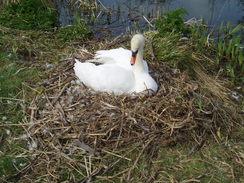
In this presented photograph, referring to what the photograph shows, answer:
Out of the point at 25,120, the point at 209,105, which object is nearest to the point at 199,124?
the point at 209,105

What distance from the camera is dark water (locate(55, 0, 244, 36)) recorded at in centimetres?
888

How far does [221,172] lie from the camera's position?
455 centimetres

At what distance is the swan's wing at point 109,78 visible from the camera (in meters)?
5.16

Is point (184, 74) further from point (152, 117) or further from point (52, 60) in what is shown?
point (52, 60)

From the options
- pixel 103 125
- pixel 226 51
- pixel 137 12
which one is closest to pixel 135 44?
pixel 103 125

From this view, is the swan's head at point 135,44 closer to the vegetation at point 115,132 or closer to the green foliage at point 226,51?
the vegetation at point 115,132

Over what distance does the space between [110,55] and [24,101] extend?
161 centimetres

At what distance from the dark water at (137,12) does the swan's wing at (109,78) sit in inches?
127

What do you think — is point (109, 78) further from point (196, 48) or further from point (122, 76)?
point (196, 48)

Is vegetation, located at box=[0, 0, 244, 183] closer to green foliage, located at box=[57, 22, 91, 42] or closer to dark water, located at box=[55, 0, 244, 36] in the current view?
green foliage, located at box=[57, 22, 91, 42]

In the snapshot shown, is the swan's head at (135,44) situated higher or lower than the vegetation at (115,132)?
higher

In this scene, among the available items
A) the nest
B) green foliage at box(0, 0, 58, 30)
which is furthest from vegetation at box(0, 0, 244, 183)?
green foliage at box(0, 0, 58, 30)

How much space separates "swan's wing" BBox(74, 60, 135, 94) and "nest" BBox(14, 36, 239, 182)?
112mm

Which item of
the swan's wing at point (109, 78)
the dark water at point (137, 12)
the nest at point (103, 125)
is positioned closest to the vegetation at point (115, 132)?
the nest at point (103, 125)
